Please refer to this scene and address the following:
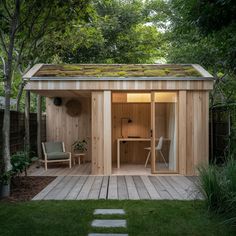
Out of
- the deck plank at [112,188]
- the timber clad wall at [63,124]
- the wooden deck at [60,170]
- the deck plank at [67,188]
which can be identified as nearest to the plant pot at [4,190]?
the deck plank at [67,188]

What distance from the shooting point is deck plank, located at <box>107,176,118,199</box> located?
5766mm

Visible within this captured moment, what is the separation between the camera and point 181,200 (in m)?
5.42

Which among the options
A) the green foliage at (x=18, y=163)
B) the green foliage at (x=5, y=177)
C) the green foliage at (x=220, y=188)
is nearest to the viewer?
the green foliage at (x=220, y=188)

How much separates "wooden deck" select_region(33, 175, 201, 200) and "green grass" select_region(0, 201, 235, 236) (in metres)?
0.45

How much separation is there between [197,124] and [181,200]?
3201 millimetres

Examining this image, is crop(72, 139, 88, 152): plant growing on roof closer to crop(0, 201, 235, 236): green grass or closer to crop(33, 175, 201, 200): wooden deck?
crop(33, 175, 201, 200): wooden deck

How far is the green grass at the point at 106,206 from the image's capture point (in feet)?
12.9

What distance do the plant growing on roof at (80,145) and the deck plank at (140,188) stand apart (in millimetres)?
3131

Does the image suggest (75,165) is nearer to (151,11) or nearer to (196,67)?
(196,67)

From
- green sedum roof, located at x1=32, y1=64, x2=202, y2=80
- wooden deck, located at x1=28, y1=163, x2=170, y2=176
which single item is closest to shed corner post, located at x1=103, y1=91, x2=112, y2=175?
wooden deck, located at x1=28, y1=163, x2=170, y2=176

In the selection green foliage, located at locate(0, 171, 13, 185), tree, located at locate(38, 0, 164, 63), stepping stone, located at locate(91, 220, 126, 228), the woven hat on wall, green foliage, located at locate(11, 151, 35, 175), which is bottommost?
stepping stone, located at locate(91, 220, 126, 228)

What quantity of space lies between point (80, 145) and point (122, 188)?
13.8 ft

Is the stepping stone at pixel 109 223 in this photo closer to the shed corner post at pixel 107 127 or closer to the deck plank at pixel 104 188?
the deck plank at pixel 104 188

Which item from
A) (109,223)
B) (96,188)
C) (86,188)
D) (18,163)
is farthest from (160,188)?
(18,163)
